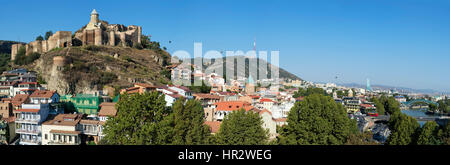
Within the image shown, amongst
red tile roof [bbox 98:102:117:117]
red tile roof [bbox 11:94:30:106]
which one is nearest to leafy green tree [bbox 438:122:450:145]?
red tile roof [bbox 98:102:117:117]

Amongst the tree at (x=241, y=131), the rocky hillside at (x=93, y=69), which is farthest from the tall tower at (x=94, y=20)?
the tree at (x=241, y=131)

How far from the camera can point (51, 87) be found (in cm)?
3453

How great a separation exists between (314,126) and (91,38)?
41294mm

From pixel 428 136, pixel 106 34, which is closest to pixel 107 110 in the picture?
pixel 428 136

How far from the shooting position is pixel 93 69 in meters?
38.1

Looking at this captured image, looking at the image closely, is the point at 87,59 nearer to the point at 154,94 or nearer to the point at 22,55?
the point at 22,55

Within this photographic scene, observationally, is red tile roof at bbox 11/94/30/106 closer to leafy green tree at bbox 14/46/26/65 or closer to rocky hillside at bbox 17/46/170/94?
rocky hillside at bbox 17/46/170/94

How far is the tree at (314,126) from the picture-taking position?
1877 centimetres

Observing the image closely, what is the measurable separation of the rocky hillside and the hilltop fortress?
2.94 metres

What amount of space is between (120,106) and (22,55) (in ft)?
129

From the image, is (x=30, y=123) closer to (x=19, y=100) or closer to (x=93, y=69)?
(x=19, y=100)

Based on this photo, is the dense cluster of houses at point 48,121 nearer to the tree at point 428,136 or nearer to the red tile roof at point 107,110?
the red tile roof at point 107,110

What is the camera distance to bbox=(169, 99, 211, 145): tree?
16.5 metres
